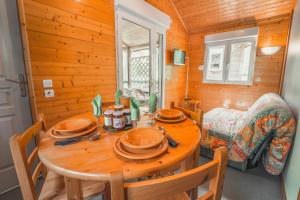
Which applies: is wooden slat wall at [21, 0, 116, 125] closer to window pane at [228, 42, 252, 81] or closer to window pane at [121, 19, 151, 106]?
window pane at [121, 19, 151, 106]

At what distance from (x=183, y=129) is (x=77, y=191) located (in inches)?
30.2

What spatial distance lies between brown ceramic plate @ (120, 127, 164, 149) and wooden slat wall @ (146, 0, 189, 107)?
106 inches

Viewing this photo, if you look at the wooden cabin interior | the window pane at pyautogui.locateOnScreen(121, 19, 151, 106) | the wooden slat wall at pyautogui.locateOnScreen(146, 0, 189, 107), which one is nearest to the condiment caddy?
the wooden cabin interior

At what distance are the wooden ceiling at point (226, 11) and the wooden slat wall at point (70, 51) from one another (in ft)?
6.72

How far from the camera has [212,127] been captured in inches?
79.3

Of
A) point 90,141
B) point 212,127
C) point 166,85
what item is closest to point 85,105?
point 90,141

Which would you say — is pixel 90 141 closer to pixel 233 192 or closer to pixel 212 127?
pixel 233 192

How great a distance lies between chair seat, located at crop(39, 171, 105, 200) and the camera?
2.87 ft

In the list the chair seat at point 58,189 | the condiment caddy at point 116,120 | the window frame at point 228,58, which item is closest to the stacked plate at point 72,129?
the condiment caddy at point 116,120

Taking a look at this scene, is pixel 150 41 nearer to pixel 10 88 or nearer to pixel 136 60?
pixel 136 60

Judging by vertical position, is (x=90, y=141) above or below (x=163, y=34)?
below

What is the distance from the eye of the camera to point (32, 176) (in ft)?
2.66

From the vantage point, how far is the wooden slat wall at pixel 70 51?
59.7 inches

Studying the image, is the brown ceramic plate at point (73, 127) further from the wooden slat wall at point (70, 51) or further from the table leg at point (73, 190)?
the wooden slat wall at point (70, 51)
